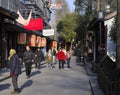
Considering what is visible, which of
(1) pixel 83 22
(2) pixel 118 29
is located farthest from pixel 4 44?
(1) pixel 83 22

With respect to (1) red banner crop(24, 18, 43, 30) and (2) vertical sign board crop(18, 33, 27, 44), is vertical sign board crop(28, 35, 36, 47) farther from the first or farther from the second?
(2) vertical sign board crop(18, 33, 27, 44)

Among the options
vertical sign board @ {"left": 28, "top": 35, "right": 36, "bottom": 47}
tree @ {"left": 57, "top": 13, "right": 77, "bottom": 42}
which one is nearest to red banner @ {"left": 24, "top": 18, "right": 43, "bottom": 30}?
vertical sign board @ {"left": 28, "top": 35, "right": 36, "bottom": 47}

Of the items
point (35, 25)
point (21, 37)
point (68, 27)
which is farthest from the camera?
point (68, 27)

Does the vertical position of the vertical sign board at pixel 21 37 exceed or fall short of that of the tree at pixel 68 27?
it falls short

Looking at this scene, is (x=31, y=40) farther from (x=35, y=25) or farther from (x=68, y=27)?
(x=68, y=27)

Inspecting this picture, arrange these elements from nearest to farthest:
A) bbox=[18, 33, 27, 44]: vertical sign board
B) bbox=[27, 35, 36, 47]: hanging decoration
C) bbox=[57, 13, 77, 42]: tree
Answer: bbox=[18, 33, 27, 44]: vertical sign board < bbox=[27, 35, 36, 47]: hanging decoration < bbox=[57, 13, 77, 42]: tree

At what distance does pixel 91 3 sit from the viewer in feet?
193

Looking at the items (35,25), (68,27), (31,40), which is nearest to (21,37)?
(35,25)

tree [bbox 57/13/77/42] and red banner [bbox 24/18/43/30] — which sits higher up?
tree [bbox 57/13/77/42]

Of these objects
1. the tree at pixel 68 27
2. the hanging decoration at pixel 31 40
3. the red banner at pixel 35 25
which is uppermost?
the tree at pixel 68 27

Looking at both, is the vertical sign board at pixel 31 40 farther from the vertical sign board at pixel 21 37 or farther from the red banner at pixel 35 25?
the vertical sign board at pixel 21 37

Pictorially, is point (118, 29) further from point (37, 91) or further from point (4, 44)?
point (4, 44)

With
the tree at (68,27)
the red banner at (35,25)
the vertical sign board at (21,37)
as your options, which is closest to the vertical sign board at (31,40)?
the red banner at (35,25)

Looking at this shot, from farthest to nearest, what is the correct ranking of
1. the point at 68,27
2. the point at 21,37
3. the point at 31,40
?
the point at 68,27
the point at 31,40
the point at 21,37
